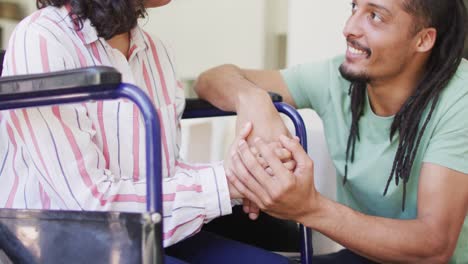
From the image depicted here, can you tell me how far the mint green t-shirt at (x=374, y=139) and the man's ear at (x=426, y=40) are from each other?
92mm

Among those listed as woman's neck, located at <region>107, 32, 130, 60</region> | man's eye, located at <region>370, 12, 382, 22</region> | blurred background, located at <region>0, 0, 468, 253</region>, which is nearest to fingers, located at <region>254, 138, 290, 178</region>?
woman's neck, located at <region>107, 32, 130, 60</region>

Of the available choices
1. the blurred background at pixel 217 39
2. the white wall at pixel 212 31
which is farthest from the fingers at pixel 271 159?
the white wall at pixel 212 31

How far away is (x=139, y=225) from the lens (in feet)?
2.96

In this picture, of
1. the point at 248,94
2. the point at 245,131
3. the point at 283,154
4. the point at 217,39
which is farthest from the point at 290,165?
the point at 217,39

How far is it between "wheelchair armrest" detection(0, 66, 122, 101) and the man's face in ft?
2.48

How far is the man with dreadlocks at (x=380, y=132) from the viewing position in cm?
128

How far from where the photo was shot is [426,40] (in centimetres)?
150

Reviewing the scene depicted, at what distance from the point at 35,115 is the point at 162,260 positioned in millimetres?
331

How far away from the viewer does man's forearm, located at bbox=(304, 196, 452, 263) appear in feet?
4.24

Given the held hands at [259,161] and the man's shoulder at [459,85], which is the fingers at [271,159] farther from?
the man's shoulder at [459,85]

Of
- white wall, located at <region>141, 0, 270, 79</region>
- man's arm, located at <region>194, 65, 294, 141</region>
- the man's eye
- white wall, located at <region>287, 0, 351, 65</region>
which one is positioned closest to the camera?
man's arm, located at <region>194, 65, 294, 141</region>

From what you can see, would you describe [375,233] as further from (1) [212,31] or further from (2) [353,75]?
(1) [212,31]

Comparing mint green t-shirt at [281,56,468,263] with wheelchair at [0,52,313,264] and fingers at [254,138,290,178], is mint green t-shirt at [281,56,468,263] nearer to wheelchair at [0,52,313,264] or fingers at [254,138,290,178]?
fingers at [254,138,290,178]

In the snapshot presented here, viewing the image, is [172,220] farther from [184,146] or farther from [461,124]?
[184,146]
